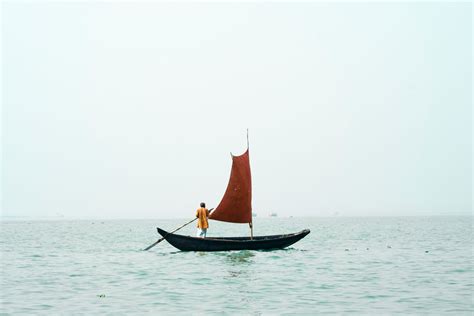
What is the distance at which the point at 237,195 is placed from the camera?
Answer: 34.3m

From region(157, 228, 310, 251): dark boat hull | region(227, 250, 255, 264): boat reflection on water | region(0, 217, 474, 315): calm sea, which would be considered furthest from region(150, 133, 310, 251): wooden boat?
region(0, 217, 474, 315): calm sea

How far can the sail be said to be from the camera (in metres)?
34.0

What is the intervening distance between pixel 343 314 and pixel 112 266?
16241 mm

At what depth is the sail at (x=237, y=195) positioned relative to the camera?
34.0 m

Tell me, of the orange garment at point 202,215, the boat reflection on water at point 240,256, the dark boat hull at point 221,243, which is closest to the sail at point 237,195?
the orange garment at point 202,215

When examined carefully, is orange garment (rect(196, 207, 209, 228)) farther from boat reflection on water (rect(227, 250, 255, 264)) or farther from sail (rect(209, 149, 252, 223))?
boat reflection on water (rect(227, 250, 255, 264))

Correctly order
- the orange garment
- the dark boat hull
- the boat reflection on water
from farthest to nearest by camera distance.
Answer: the orange garment, the dark boat hull, the boat reflection on water

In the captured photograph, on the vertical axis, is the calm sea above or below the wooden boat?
below

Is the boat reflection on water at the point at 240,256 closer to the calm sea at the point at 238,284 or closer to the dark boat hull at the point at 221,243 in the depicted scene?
the calm sea at the point at 238,284

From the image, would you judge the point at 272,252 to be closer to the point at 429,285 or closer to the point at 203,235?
the point at 203,235

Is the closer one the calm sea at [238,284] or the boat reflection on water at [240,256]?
the calm sea at [238,284]

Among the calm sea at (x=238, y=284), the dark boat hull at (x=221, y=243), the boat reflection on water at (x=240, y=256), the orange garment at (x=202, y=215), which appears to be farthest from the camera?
the orange garment at (x=202, y=215)

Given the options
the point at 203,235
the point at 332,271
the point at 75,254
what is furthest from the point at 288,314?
the point at 75,254

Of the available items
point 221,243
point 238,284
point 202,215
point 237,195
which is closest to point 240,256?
point 221,243
